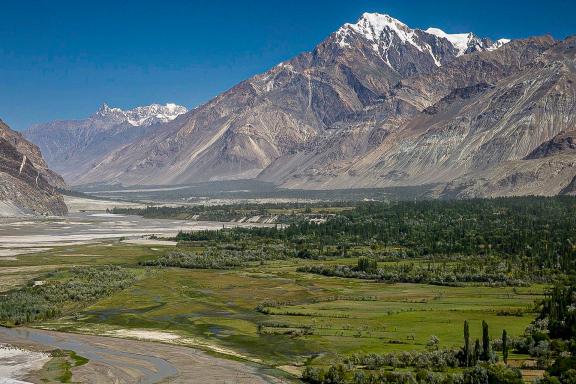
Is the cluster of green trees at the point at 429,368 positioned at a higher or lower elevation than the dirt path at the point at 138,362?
higher

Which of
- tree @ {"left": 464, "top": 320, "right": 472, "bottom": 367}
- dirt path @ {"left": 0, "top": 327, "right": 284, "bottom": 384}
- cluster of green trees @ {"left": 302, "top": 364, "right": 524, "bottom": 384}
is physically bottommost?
dirt path @ {"left": 0, "top": 327, "right": 284, "bottom": 384}

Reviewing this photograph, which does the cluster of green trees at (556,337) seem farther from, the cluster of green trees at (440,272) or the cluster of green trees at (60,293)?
the cluster of green trees at (60,293)

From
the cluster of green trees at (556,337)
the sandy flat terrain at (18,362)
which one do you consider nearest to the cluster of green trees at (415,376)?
the cluster of green trees at (556,337)

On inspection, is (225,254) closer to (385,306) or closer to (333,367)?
(385,306)

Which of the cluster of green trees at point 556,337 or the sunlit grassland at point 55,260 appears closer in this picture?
the cluster of green trees at point 556,337

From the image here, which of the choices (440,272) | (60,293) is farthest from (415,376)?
(440,272)

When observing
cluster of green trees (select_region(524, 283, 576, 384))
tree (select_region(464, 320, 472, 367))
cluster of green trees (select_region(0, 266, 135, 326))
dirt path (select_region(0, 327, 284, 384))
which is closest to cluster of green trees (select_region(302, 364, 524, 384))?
cluster of green trees (select_region(524, 283, 576, 384))

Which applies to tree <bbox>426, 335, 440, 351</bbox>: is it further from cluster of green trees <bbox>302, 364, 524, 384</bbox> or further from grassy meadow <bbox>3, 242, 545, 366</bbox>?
cluster of green trees <bbox>302, 364, 524, 384</bbox>
